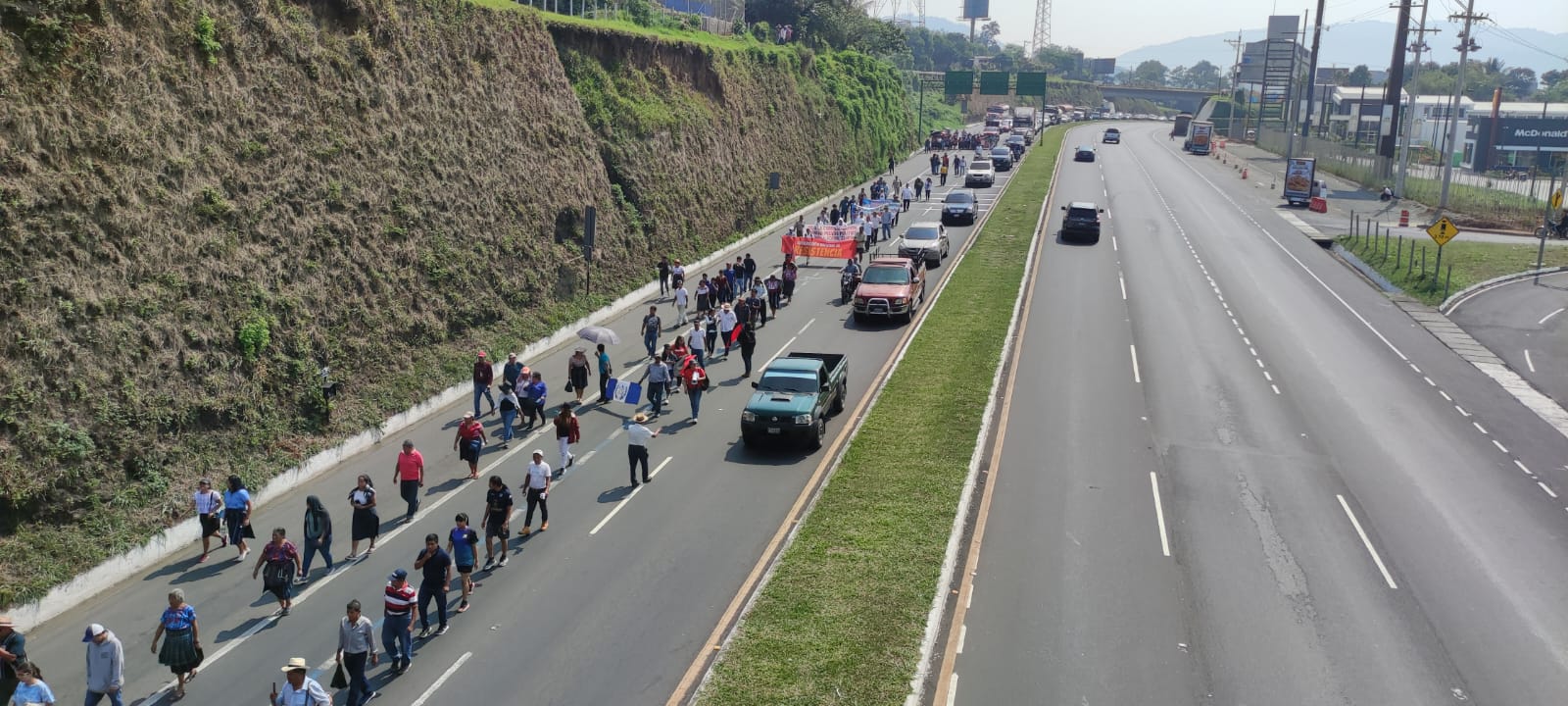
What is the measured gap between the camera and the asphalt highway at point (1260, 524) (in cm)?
1303

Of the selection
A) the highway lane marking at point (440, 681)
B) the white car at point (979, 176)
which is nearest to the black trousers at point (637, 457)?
the highway lane marking at point (440, 681)

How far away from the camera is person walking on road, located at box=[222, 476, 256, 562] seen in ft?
54.6

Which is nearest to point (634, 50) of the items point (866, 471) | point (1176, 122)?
point (866, 471)

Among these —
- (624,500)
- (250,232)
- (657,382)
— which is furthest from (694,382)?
(250,232)

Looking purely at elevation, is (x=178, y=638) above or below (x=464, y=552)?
below

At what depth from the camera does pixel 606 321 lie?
107 feet

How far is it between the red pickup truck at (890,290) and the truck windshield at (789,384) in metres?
10.3

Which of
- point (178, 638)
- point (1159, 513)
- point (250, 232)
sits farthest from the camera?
point (250, 232)

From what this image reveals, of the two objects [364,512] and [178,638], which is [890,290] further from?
[178,638]

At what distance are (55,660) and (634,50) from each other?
112 ft

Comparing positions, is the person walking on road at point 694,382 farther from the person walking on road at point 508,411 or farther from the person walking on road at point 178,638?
the person walking on road at point 178,638

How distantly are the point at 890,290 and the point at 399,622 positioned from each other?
849 inches

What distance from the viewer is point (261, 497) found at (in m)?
18.9

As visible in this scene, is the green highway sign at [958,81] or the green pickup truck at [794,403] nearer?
the green pickup truck at [794,403]
